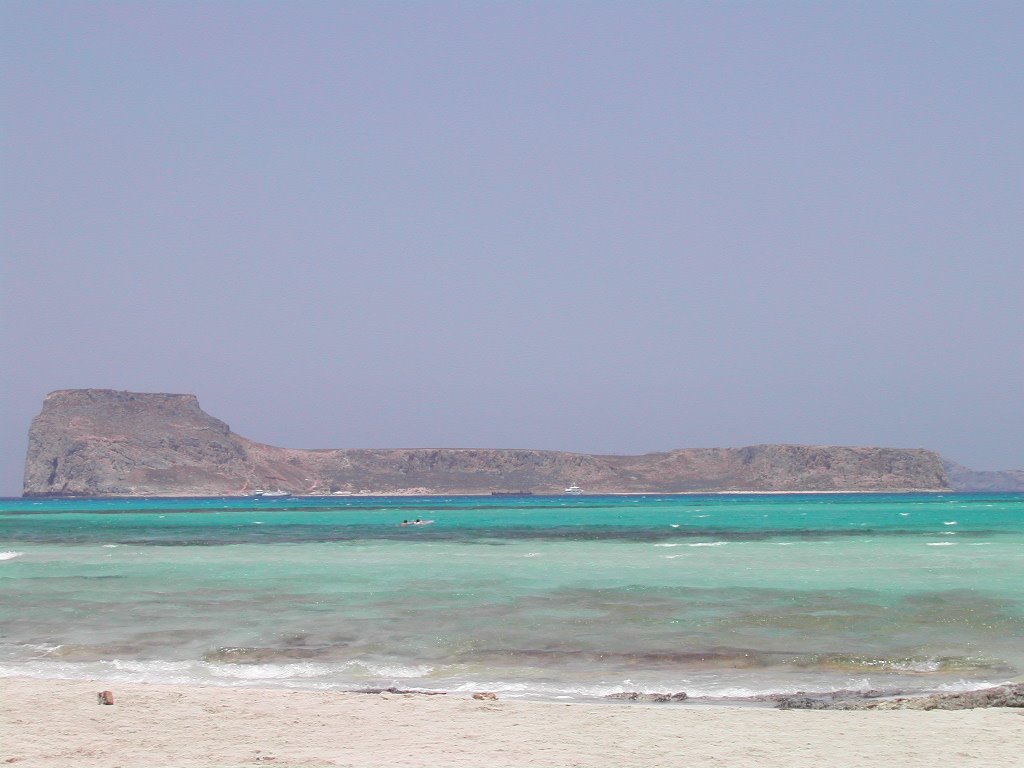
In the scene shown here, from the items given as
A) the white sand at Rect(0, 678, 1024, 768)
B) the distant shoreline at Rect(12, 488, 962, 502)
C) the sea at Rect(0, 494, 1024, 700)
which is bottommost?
the distant shoreline at Rect(12, 488, 962, 502)

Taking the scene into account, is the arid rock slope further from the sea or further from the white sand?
the white sand

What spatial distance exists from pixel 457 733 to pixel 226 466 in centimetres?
18408

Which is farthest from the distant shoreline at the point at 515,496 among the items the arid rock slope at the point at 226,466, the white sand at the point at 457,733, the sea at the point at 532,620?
the white sand at the point at 457,733

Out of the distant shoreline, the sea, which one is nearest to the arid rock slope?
the distant shoreline

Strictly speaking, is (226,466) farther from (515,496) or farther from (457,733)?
(457,733)

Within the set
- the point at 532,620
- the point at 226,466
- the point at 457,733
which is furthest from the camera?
the point at 226,466

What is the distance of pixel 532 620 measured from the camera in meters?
17.9

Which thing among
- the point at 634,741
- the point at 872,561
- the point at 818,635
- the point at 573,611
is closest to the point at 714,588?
the point at 573,611

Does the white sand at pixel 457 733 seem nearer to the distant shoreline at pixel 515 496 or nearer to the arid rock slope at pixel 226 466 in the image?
the distant shoreline at pixel 515 496

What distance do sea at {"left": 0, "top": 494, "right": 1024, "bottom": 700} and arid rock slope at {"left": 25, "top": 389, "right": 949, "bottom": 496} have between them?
148003 mm

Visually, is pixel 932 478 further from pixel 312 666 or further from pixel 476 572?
pixel 312 666

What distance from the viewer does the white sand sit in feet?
27.6

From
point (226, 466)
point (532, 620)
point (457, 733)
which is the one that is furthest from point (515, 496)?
point (457, 733)

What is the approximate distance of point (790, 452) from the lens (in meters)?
192
